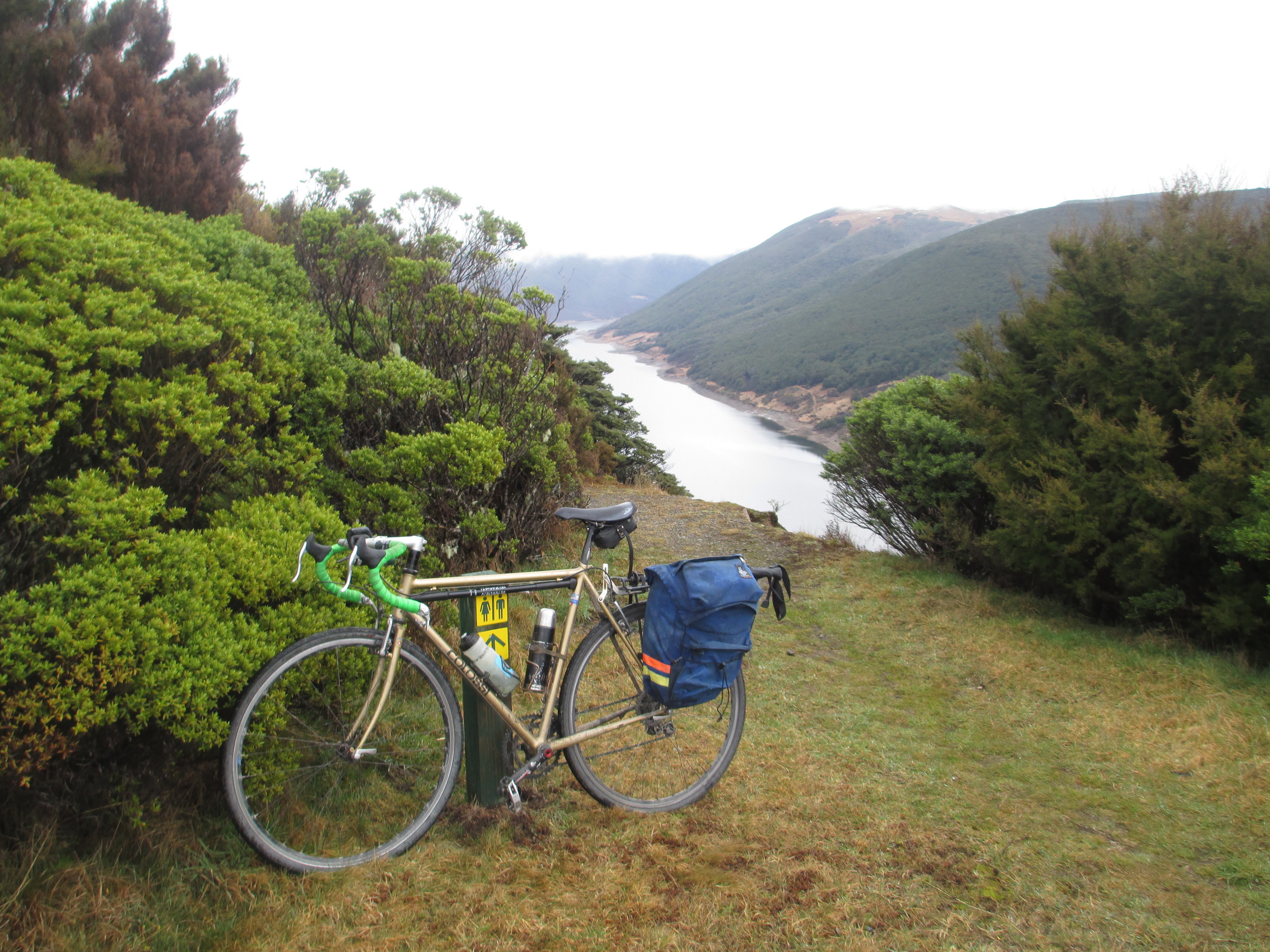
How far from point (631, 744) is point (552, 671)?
67 centimetres

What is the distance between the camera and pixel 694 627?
9.32 ft

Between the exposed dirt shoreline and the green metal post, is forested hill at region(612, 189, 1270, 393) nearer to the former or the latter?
the exposed dirt shoreline

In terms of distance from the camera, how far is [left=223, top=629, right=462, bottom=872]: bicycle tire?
223 centimetres

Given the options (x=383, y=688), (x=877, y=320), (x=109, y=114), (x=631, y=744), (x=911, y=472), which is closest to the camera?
(x=383, y=688)

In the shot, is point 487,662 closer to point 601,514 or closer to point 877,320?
point 601,514

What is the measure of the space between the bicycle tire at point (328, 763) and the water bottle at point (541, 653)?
0.31 metres

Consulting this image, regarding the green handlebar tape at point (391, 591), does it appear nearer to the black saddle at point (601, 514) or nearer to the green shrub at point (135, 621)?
the green shrub at point (135, 621)

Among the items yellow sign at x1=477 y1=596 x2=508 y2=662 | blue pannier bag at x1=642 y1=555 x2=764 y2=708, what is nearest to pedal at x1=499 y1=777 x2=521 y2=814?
yellow sign at x1=477 y1=596 x2=508 y2=662

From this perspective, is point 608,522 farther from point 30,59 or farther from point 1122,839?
point 30,59

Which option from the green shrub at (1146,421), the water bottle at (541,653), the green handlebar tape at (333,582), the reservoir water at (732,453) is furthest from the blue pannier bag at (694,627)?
the reservoir water at (732,453)

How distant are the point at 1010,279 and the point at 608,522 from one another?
7.11 metres

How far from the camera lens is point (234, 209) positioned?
7977mm

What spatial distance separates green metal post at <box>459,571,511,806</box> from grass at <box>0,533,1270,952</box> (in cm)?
8

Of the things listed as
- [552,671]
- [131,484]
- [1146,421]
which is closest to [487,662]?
[552,671]
